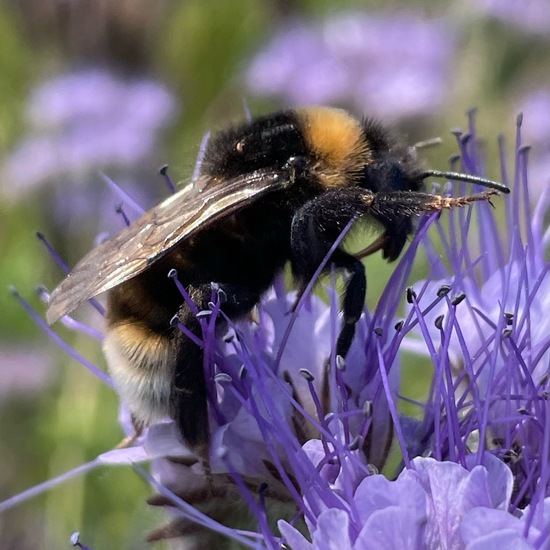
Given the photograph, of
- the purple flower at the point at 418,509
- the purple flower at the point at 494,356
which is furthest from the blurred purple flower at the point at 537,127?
the purple flower at the point at 418,509

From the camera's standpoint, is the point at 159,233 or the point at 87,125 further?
the point at 87,125

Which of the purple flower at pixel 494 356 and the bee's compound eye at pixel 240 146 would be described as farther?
the bee's compound eye at pixel 240 146

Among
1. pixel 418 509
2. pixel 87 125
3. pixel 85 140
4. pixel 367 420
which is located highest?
pixel 87 125

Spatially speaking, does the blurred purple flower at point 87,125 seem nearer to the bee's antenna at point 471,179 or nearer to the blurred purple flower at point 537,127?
the blurred purple flower at point 537,127

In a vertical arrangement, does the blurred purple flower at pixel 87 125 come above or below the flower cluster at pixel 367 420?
above

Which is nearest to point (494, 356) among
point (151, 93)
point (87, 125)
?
point (87, 125)

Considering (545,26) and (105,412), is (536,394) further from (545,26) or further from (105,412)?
(545,26)

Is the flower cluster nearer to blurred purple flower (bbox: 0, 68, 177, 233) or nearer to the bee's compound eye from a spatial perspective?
the bee's compound eye

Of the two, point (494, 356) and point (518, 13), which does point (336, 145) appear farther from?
point (518, 13)

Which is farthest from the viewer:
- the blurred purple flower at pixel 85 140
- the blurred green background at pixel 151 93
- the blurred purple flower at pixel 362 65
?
the blurred purple flower at pixel 362 65
